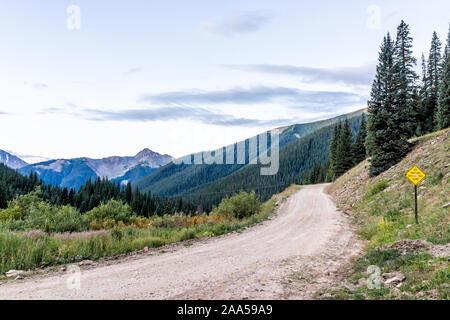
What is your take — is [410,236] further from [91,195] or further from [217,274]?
[91,195]

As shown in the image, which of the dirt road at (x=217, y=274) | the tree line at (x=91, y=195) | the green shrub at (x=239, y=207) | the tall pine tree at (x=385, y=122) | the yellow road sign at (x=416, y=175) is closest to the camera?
the dirt road at (x=217, y=274)

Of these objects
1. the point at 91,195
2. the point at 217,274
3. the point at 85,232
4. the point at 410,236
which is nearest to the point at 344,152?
the point at 410,236

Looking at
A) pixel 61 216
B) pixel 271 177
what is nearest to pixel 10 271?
pixel 61 216

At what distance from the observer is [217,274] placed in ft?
23.6

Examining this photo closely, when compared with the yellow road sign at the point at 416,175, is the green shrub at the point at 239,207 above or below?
below

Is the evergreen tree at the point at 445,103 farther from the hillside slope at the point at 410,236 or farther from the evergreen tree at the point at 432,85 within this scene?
the hillside slope at the point at 410,236

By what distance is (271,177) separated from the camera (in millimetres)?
183625

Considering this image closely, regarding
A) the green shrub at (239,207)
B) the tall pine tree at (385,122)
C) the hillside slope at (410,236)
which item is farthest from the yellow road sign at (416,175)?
the tall pine tree at (385,122)

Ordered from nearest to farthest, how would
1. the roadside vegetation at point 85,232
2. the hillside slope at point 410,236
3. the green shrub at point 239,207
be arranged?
1. the hillside slope at point 410,236
2. the roadside vegetation at point 85,232
3. the green shrub at point 239,207

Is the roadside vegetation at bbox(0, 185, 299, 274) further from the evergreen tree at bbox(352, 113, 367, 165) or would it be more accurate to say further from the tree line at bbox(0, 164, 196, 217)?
the tree line at bbox(0, 164, 196, 217)

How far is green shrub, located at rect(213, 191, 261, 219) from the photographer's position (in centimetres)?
2069

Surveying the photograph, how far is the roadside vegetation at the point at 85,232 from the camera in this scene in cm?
856
